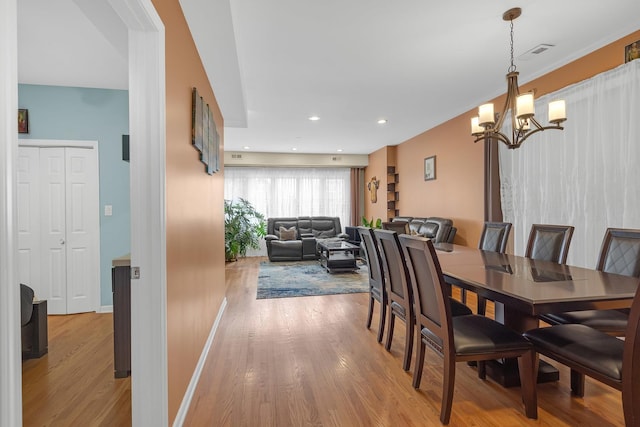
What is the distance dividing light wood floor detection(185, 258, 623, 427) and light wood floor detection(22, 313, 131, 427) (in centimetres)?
50

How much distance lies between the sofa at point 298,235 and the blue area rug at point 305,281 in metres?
0.56

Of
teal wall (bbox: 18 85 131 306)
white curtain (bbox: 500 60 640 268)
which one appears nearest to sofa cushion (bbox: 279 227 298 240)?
teal wall (bbox: 18 85 131 306)

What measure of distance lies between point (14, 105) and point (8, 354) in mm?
497

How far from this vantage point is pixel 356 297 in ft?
14.0

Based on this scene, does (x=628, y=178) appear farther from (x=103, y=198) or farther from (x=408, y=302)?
(x=103, y=198)

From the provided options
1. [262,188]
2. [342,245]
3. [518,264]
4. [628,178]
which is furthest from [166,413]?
[262,188]

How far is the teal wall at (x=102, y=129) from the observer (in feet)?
11.2

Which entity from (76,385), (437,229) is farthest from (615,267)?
(76,385)

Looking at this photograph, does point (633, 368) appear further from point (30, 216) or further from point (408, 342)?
point (30, 216)

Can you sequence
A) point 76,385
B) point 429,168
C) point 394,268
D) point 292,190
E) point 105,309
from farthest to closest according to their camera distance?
point 292,190
point 429,168
point 105,309
point 394,268
point 76,385

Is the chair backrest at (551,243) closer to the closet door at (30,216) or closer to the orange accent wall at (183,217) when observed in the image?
the orange accent wall at (183,217)

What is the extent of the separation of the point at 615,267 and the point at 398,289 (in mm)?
1412

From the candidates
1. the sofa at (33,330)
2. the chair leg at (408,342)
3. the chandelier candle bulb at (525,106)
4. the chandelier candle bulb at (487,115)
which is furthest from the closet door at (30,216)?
the chandelier candle bulb at (525,106)

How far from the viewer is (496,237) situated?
3.13 m
